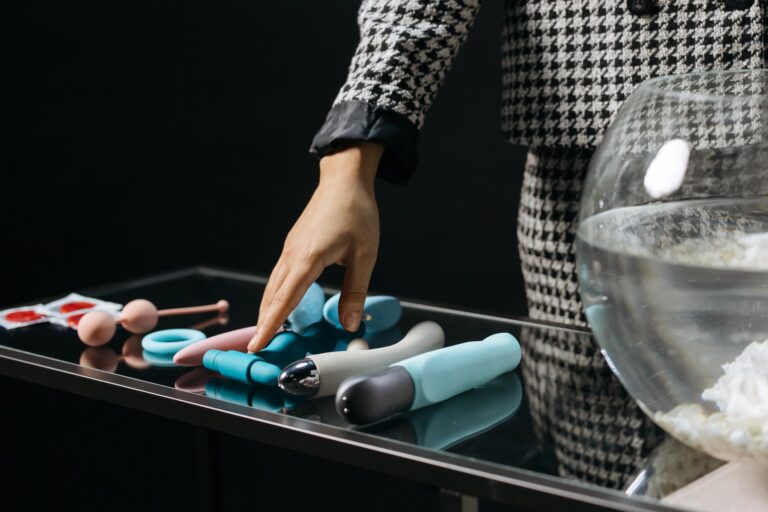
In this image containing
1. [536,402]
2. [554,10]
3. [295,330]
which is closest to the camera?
[536,402]

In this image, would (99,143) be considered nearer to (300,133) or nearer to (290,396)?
(300,133)

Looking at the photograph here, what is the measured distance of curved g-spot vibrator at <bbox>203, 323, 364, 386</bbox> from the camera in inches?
25.8

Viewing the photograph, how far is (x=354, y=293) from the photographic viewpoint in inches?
30.1

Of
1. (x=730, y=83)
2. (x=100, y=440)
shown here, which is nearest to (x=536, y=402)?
(x=730, y=83)

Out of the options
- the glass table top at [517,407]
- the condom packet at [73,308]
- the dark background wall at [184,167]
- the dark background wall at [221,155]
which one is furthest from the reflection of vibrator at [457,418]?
the dark background wall at [221,155]

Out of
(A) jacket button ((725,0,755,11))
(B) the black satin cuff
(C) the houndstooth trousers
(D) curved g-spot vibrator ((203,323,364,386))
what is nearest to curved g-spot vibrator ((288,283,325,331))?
(D) curved g-spot vibrator ((203,323,364,386))

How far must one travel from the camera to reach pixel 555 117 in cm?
96

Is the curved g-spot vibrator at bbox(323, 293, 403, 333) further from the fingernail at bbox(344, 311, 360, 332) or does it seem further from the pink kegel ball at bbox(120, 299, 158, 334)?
the pink kegel ball at bbox(120, 299, 158, 334)

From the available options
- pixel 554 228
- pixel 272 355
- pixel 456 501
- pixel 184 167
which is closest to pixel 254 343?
pixel 272 355

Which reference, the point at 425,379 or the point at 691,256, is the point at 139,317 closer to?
the point at 425,379

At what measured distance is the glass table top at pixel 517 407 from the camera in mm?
524

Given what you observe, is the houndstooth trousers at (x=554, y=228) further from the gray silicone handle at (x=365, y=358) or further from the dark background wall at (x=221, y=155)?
the dark background wall at (x=221, y=155)

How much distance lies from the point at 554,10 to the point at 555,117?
0.10 m

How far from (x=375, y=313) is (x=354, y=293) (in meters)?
0.05
